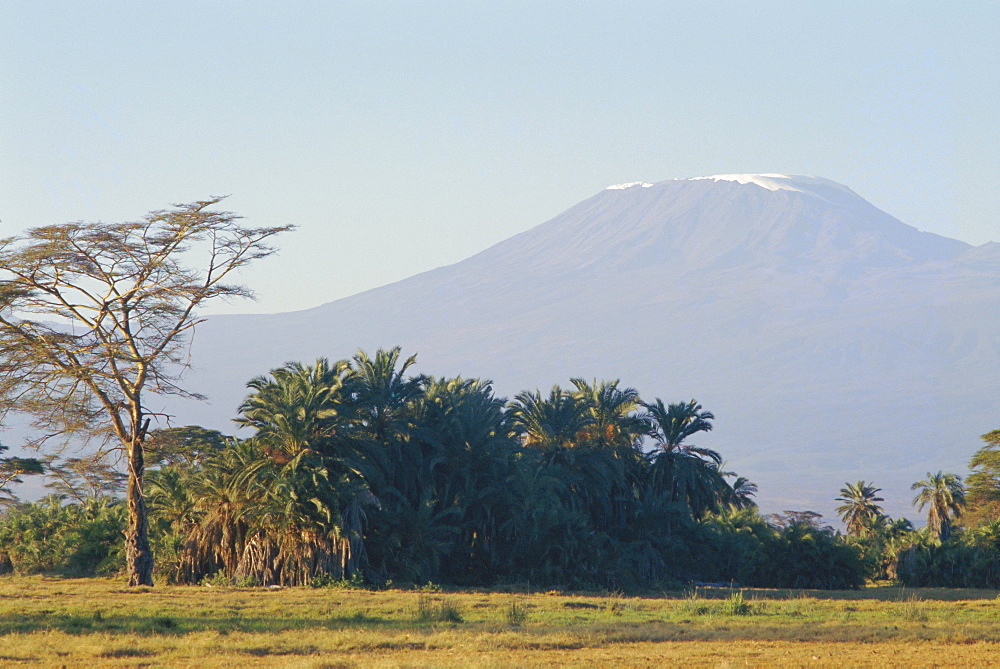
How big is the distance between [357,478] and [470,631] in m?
19.2

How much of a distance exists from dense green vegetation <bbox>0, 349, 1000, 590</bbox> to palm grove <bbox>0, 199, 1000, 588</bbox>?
0.09m

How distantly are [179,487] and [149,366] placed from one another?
9.65 meters

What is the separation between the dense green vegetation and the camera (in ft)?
145

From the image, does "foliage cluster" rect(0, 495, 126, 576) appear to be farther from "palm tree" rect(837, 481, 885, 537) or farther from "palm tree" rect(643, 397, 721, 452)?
"palm tree" rect(837, 481, 885, 537)

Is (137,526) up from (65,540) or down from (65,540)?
up

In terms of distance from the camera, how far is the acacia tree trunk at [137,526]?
4147 cm

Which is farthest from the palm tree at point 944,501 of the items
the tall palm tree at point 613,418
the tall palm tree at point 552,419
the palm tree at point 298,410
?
the palm tree at point 298,410

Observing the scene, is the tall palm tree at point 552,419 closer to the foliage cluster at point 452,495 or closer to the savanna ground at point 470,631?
the foliage cluster at point 452,495

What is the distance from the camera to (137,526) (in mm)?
42188

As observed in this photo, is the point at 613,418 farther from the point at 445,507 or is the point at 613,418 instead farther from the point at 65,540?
the point at 65,540

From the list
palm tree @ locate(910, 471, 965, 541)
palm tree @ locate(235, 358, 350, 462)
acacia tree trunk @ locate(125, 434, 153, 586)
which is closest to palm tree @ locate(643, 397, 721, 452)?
palm tree @ locate(235, 358, 350, 462)

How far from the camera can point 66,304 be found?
41.0m

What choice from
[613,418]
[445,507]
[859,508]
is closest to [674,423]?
[613,418]

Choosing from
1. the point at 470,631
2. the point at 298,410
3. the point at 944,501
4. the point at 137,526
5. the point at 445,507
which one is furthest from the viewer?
the point at 944,501
